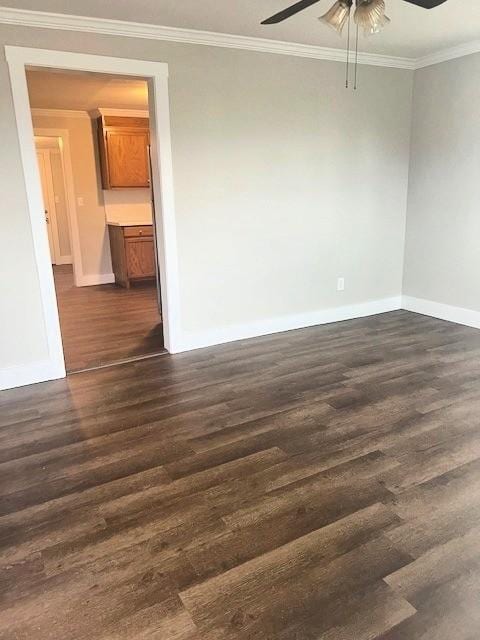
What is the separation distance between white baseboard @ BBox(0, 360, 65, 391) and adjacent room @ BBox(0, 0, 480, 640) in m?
0.02

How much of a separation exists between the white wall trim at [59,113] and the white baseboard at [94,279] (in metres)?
2.29

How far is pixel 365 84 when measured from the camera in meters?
4.49

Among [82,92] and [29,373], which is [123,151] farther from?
[29,373]

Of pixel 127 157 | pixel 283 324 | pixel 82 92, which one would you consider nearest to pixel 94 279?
pixel 127 157

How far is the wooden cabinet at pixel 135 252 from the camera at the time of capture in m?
6.65

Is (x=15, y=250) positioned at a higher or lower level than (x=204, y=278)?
higher

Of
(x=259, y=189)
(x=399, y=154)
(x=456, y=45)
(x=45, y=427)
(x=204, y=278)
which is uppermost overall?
(x=456, y=45)

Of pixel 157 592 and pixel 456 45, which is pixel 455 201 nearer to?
pixel 456 45

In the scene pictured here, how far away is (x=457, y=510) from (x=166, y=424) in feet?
5.30

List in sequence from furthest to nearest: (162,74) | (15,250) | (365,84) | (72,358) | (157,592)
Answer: (365,84) < (72,358) < (162,74) < (15,250) < (157,592)

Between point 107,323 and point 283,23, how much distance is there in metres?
3.23

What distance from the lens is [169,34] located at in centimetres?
346

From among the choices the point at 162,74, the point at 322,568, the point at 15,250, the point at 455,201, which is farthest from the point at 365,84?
the point at 322,568

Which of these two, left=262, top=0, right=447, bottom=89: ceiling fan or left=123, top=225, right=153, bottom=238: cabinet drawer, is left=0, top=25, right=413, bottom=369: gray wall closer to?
left=262, top=0, right=447, bottom=89: ceiling fan
